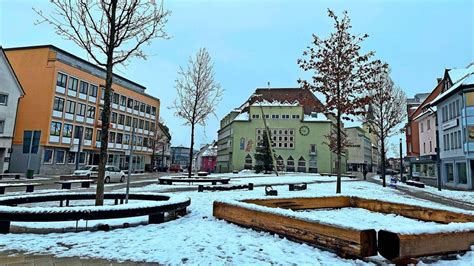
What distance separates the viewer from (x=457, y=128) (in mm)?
29562

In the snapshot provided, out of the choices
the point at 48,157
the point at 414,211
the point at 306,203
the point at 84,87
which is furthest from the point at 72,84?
the point at 414,211

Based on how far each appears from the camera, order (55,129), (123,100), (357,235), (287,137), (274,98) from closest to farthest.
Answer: (357,235), (55,129), (123,100), (287,137), (274,98)

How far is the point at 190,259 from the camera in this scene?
16.4ft

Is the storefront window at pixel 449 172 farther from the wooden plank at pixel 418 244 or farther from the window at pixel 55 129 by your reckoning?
the window at pixel 55 129

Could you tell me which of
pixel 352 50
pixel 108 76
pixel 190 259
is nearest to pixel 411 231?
pixel 190 259

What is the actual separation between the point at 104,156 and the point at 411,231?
7.71 m

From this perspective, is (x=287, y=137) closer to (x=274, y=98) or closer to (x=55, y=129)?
(x=274, y=98)

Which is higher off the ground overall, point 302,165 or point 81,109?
point 81,109

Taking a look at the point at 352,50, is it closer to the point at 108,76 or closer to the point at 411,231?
the point at 108,76

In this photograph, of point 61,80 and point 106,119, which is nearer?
point 106,119

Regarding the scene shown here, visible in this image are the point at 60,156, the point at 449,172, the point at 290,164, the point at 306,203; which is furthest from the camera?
the point at 290,164

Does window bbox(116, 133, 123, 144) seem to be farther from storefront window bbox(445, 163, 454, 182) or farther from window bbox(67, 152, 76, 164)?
storefront window bbox(445, 163, 454, 182)

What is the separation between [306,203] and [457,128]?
2672 centimetres

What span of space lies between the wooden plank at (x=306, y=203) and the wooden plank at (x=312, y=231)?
148 cm
